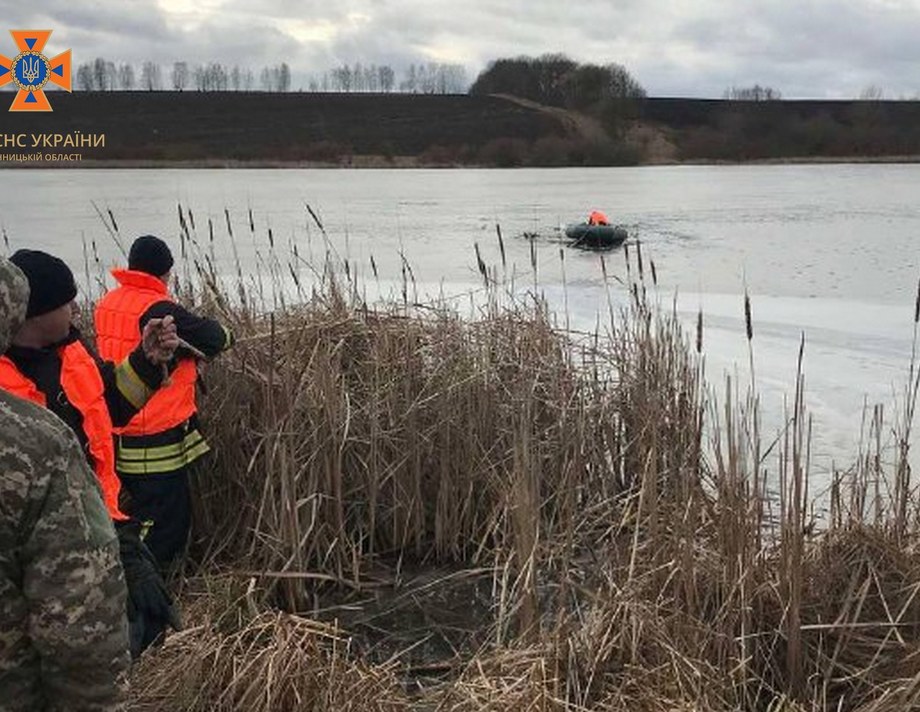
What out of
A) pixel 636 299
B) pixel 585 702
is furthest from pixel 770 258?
pixel 585 702

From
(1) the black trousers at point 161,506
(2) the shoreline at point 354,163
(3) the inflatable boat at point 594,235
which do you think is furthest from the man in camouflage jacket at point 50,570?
(2) the shoreline at point 354,163

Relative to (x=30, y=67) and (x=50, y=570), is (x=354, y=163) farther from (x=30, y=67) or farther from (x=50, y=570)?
(x=50, y=570)

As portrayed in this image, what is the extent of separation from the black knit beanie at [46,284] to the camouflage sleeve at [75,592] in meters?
1.01

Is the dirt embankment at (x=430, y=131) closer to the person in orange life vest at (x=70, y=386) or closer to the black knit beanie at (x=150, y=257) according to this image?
the black knit beanie at (x=150, y=257)

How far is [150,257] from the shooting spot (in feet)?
13.2

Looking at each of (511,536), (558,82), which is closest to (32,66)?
(511,536)

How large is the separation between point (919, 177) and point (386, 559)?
146ft

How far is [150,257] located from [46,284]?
144 centimetres

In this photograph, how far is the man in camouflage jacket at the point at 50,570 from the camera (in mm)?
1628

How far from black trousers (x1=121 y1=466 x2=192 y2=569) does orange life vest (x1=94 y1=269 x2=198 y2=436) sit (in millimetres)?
214

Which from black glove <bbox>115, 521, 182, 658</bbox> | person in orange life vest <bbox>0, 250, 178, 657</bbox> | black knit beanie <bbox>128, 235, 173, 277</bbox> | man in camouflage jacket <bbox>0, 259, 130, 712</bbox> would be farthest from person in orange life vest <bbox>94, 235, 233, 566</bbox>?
man in camouflage jacket <bbox>0, 259, 130, 712</bbox>

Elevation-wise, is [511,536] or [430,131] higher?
[430,131]

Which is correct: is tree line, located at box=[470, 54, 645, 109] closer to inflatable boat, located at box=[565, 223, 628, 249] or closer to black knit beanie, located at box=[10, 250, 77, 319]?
inflatable boat, located at box=[565, 223, 628, 249]

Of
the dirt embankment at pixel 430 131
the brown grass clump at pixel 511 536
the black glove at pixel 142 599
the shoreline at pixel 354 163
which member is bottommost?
the brown grass clump at pixel 511 536
